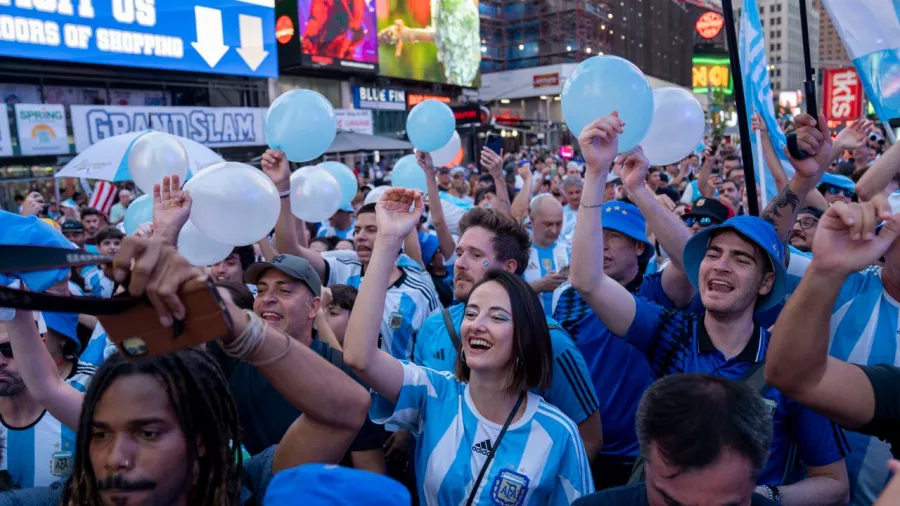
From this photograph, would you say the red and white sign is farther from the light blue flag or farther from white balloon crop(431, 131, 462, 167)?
the light blue flag

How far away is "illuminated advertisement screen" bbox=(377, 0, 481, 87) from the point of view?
31438 mm

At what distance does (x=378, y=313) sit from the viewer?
207cm

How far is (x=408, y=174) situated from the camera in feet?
21.9

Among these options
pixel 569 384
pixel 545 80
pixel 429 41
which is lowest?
pixel 569 384

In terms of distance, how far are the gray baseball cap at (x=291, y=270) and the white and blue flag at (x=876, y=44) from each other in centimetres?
299

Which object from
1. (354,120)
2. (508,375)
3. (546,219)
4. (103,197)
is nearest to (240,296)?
(508,375)

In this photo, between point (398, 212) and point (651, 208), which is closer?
point (398, 212)

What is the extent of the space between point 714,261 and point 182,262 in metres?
1.91

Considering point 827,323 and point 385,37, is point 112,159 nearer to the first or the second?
point 827,323

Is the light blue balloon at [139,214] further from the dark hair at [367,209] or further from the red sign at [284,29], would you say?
the red sign at [284,29]

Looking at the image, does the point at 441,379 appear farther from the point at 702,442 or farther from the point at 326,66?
the point at 326,66

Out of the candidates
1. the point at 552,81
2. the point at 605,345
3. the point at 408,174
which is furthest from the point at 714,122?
the point at 605,345

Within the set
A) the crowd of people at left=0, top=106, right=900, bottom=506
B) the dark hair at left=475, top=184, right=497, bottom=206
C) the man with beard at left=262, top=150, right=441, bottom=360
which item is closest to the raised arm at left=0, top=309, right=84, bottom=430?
the crowd of people at left=0, top=106, right=900, bottom=506

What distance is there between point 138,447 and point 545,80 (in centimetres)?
5441
